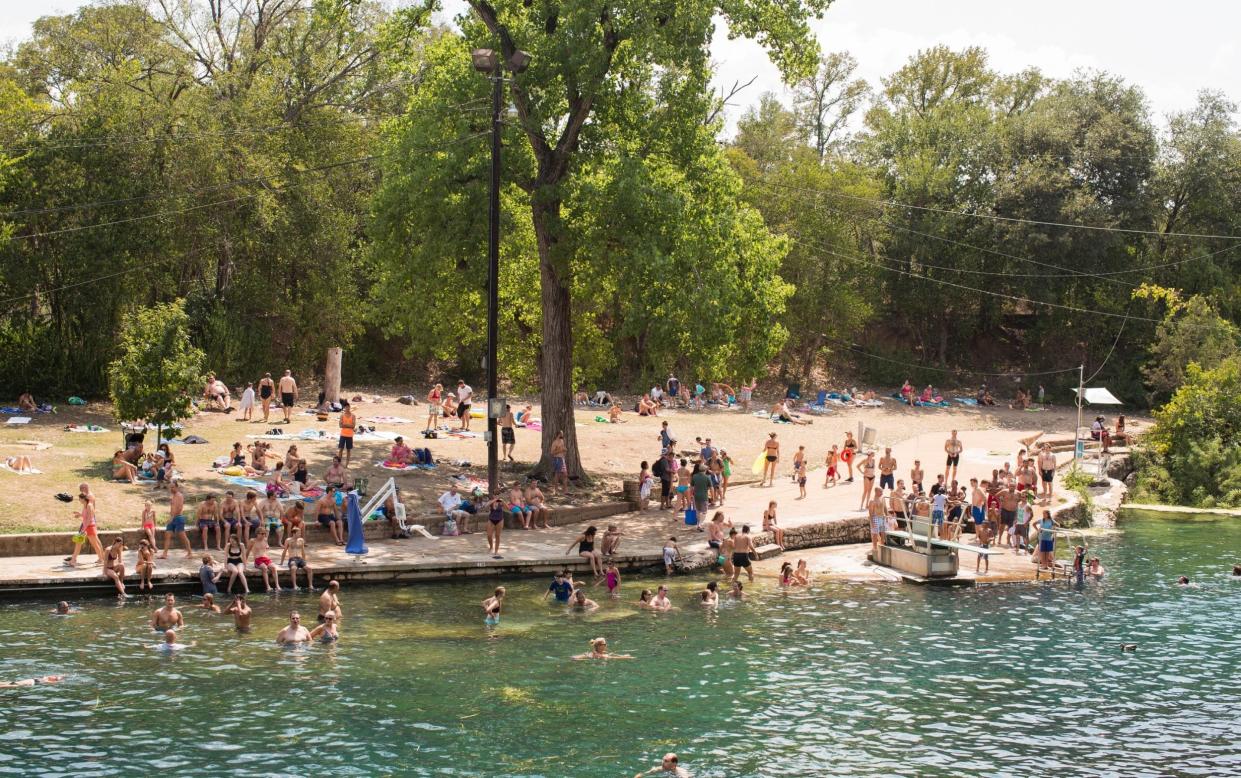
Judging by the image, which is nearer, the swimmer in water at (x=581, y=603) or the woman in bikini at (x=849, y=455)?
the swimmer in water at (x=581, y=603)

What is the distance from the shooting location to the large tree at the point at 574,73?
28.3m

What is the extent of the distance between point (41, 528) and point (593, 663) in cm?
1175

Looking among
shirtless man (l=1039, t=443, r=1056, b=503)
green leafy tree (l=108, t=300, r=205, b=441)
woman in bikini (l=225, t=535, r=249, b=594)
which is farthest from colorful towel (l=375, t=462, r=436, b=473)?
shirtless man (l=1039, t=443, r=1056, b=503)

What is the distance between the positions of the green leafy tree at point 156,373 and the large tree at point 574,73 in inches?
346

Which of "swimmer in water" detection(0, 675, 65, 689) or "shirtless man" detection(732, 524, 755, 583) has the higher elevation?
"shirtless man" detection(732, 524, 755, 583)

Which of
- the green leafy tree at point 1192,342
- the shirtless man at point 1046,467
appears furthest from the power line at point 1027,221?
the shirtless man at point 1046,467

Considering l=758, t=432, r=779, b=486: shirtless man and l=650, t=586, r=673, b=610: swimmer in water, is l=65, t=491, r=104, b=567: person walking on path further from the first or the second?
l=758, t=432, r=779, b=486: shirtless man

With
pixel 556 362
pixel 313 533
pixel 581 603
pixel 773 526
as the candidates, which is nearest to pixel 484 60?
pixel 556 362

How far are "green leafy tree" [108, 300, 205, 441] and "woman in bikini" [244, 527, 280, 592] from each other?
6918mm

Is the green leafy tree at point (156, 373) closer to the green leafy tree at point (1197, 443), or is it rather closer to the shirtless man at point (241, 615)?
the shirtless man at point (241, 615)

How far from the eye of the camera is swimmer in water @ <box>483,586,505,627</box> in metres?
21.1

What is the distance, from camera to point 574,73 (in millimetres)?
29125

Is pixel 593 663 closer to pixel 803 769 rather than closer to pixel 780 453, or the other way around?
pixel 803 769

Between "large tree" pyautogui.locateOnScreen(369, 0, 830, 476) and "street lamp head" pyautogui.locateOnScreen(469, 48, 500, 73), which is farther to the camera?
"large tree" pyautogui.locateOnScreen(369, 0, 830, 476)
